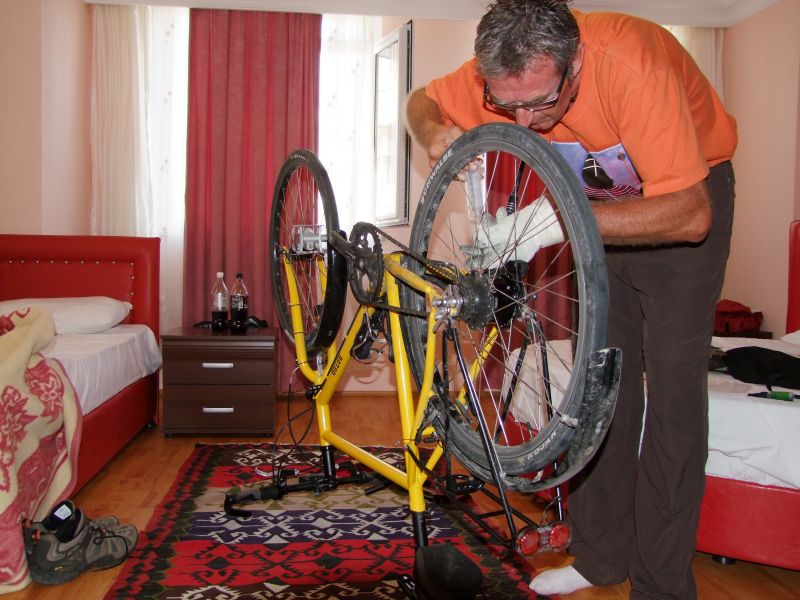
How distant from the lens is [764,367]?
1.92 m

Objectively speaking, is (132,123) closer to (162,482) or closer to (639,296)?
(162,482)

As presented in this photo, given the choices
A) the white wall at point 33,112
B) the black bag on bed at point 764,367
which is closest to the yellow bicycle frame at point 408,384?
the black bag on bed at point 764,367

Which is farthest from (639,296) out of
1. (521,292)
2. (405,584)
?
(405,584)

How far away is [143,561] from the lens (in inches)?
71.0

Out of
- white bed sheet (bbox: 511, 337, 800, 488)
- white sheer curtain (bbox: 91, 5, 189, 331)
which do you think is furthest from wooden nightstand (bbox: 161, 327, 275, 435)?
white bed sheet (bbox: 511, 337, 800, 488)

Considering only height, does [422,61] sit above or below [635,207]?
above

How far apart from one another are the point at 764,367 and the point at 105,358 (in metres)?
2.13

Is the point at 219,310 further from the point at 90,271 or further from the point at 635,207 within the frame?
the point at 635,207

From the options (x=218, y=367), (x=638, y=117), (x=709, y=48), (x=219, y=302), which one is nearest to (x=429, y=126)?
(x=638, y=117)

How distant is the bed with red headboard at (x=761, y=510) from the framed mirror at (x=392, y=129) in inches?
99.5

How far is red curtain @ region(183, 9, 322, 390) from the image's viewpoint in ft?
12.9

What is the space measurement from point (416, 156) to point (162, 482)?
247 centimetres

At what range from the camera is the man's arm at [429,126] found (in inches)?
60.8

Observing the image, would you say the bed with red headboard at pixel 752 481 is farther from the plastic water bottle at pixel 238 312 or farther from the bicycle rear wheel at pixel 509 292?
the plastic water bottle at pixel 238 312
